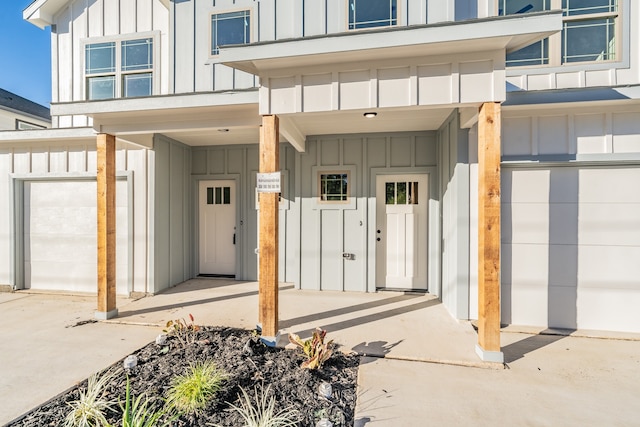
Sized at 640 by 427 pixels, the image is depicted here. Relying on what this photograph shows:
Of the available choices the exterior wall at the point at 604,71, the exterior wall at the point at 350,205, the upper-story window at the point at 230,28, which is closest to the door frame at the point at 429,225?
the exterior wall at the point at 350,205

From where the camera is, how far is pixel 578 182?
3602 mm

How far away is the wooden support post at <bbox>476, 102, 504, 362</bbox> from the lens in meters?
2.76

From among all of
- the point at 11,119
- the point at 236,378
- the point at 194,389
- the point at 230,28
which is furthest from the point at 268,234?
the point at 11,119

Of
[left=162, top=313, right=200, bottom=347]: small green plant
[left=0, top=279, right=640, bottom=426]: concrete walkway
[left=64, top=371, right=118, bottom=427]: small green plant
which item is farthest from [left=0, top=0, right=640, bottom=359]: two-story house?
[left=64, top=371, right=118, bottom=427]: small green plant

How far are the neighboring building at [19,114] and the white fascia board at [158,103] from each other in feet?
25.9

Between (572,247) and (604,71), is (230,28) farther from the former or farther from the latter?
(572,247)

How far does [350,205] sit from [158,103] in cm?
316

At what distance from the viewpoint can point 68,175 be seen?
5.15 metres

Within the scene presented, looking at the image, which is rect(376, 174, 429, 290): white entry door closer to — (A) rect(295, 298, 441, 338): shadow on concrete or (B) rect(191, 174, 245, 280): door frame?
(A) rect(295, 298, 441, 338): shadow on concrete

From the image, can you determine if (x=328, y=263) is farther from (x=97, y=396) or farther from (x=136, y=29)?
(x=136, y=29)

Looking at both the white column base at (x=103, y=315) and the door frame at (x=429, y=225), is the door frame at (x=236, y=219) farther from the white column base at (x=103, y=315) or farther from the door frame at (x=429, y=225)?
the door frame at (x=429, y=225)

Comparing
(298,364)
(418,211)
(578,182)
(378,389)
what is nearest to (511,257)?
(578,182)

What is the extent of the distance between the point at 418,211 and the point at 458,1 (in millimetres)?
3001

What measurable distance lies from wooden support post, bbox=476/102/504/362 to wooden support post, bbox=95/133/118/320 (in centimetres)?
441
